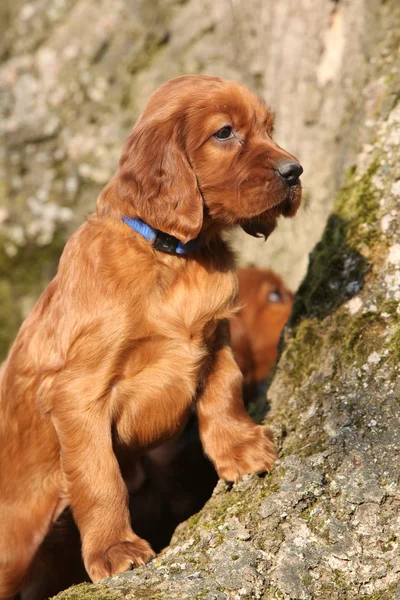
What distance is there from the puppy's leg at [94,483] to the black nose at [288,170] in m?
1.34

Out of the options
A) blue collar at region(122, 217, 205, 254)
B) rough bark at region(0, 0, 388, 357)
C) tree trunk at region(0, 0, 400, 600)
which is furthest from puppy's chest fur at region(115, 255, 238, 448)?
rough bark at region(0, 0, 388, 357)

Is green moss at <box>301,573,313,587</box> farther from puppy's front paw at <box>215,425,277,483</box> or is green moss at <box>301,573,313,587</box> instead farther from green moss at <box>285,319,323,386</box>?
green moss at <box>285,319,323,386</box>

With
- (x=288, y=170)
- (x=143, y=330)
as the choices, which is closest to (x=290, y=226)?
(x=288, y=170)

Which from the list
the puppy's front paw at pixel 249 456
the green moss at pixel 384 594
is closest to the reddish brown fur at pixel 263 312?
the puppy's front paw at pixel 249 456

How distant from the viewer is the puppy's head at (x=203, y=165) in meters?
3.60

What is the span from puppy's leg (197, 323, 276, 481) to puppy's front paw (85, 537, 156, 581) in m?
0.60

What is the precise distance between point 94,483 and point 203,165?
60.9 inches

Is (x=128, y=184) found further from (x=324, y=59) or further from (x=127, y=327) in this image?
(x=324, y=59)

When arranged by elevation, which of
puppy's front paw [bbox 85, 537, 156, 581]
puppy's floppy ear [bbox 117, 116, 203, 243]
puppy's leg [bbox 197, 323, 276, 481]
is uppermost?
puppy's floppy ear [bbox 117, 116, 203, 243]

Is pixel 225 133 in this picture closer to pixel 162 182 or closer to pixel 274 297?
pixel 162 182

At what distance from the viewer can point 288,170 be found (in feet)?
11.9

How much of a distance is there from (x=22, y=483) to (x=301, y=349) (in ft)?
5.28

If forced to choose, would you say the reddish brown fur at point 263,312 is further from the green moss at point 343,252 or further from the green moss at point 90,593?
the green moss at point 90,593

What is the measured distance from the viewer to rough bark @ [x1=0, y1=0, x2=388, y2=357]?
7.19m
